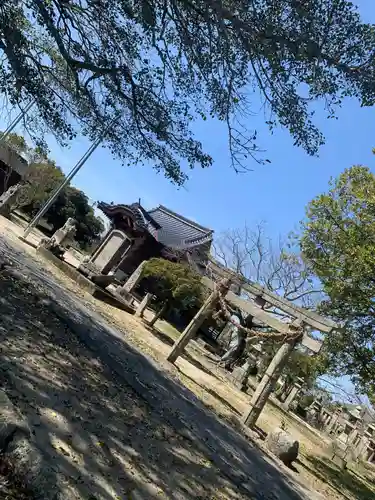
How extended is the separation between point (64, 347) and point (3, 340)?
1202mm

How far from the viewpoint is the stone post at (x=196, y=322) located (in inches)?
428

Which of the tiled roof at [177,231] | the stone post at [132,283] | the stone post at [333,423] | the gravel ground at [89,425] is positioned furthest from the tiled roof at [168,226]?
the gravel ground at [89,425]

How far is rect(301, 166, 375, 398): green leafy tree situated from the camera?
10.4 m

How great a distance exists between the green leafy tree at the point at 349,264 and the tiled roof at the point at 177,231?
15315 millimetres

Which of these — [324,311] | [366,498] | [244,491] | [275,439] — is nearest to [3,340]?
[244,491]

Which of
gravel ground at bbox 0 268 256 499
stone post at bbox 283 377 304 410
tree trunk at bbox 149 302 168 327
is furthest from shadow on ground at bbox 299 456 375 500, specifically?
stone post at bbox 283 377 304 410

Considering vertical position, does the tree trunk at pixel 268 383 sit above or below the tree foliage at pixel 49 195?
below

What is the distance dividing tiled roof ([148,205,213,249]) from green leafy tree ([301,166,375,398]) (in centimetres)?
1531

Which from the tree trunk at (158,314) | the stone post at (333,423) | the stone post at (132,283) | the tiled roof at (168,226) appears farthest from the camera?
the tiled roof at (168,226)

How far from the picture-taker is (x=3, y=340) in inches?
177

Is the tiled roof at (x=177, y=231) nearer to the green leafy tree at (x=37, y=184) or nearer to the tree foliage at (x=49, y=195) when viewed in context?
the tree foliage at (x=49, y=195)

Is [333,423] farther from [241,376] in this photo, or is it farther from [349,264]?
[349,264]

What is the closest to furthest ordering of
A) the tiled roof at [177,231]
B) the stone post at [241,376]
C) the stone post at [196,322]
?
the stone post at [196,322] → the stone post at [241,376] → the tiled roof at [177,231]

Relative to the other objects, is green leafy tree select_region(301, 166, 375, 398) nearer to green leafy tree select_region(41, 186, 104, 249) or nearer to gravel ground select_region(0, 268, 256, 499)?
gravel ground select_region(0, 268, 256, 499)
